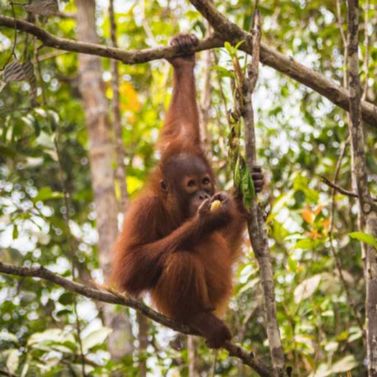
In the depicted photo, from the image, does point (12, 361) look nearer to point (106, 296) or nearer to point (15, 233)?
point (15, 233)

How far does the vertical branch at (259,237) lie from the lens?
9.42ft

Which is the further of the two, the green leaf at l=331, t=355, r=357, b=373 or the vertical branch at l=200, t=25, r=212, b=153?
the vertical branch at l=200, t=25, r=212, b=153

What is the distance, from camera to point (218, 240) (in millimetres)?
4566

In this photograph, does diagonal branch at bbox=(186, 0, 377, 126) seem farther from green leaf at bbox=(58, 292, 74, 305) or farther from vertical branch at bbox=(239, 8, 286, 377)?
green leaf at bbox=(58, 292, 74, 305)

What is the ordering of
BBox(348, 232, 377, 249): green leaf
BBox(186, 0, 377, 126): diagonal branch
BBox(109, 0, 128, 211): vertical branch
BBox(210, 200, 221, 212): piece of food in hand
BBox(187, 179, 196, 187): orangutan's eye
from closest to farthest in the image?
BBox(348, 232, 377, 249): green leaf < BBox(186, 0, 377, 126): diagonal branch < BBox(210, 200, 221, 212): piece of food in hand < BBox(187, 179, 196, 187): orangutan's eye < BBox(109, 0, 128, 211): vertical branch

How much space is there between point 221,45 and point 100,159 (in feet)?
9.33

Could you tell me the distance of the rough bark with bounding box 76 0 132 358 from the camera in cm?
548

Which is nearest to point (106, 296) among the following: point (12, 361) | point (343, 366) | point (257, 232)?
point (257, 232)

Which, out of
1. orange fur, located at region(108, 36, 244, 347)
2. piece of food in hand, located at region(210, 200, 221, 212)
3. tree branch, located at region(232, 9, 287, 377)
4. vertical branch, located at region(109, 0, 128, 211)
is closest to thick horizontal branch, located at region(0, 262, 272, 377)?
tree branch, located at region(232, 9, 287, 377)

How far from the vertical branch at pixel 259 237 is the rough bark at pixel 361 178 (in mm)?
377

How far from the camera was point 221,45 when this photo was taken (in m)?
3.70

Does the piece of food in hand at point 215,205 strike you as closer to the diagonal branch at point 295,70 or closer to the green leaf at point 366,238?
the diagonal branch at point 295,70

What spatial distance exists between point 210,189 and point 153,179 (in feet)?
1.48

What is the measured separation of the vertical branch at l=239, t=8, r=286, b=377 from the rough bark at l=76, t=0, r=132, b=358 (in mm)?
2660
